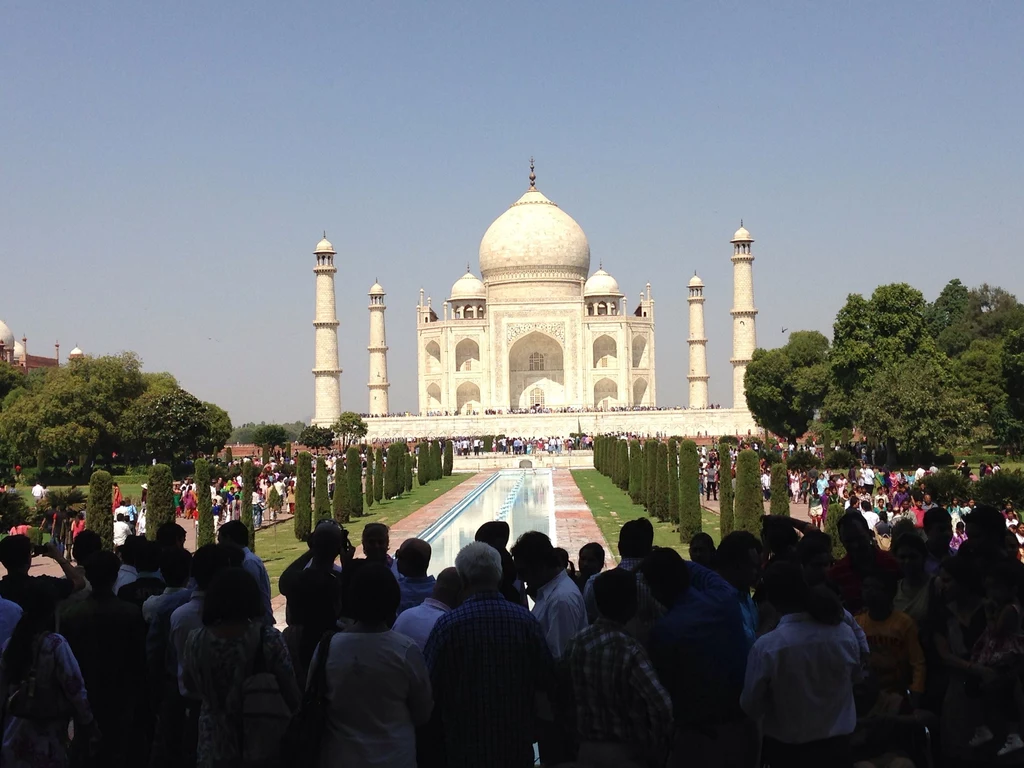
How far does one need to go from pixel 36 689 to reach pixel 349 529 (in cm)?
1175

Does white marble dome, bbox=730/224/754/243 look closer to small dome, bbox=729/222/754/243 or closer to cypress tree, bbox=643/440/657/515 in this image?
small dome, bbox=729/222/754/243

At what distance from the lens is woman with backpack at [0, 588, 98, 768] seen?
3.28 meters

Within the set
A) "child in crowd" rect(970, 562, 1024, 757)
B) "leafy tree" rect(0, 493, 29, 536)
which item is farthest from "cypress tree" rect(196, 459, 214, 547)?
"child in crowd" rect(970, 562, 1024, 757)

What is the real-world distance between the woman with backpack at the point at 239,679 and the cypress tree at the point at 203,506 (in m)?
8.13

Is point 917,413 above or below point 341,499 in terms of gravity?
above

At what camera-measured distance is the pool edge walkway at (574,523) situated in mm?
11930

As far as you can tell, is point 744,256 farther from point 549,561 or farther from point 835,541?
point 549,561

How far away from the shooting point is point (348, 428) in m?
35.1

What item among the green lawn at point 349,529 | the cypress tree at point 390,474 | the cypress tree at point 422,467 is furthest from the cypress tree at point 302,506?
the cypress tree at point 422,467

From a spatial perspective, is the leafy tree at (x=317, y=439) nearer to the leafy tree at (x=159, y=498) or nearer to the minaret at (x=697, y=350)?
the minaret at (x=697, y=350)

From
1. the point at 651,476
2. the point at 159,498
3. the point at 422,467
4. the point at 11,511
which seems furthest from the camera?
the point at 422,467

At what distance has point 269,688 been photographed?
2.96 m

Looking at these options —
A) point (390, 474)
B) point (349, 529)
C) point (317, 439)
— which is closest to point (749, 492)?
point (349, 529)

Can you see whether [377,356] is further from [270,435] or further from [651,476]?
[651,476]
